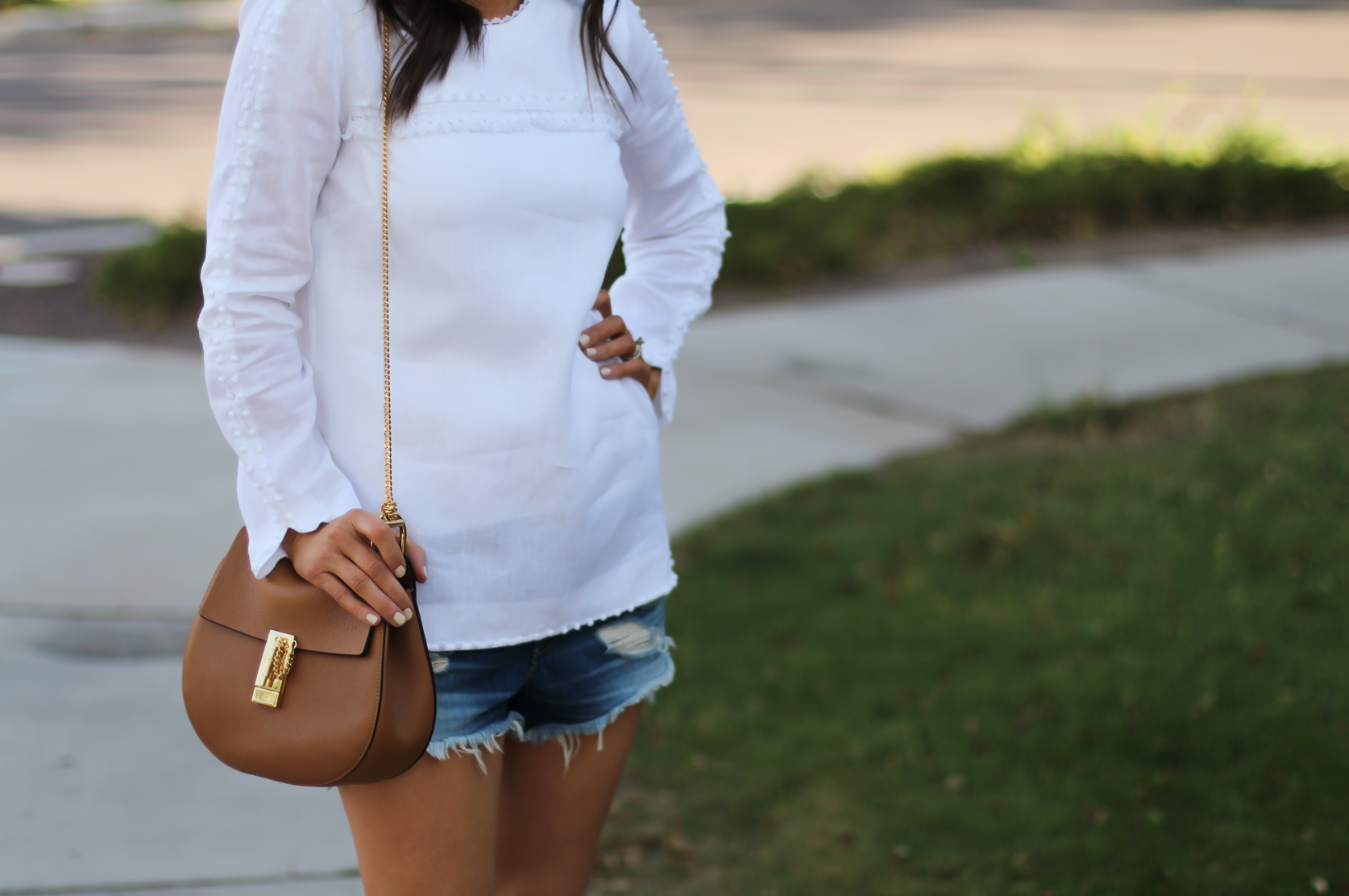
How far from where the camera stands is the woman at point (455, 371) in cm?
137

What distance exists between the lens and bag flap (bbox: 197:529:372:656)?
1.39 meters

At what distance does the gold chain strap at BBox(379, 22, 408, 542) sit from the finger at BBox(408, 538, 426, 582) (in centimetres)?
1

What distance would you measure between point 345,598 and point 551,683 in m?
0.35

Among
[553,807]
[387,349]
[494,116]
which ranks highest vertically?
[494,116]

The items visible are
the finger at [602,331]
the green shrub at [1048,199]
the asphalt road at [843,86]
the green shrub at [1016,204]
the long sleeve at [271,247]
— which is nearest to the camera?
the long sleeve at [271,247]

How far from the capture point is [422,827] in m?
1.53

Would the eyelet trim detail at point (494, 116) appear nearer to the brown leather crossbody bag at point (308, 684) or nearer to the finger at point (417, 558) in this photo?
the brown leather crossbody bag at point (308, 684)

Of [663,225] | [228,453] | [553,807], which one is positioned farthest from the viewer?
[228,453]

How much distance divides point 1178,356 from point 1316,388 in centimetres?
69

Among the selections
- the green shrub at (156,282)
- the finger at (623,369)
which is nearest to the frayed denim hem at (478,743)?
the finger at (623,369)

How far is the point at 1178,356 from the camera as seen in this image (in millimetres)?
5551

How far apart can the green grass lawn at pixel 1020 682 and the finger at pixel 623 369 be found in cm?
137

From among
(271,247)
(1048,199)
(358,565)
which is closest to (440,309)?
(271,247)

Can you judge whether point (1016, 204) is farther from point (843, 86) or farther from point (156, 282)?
point (843, 86)
